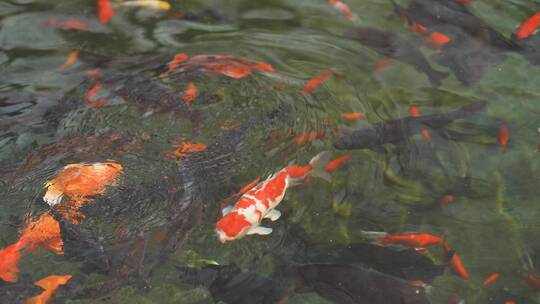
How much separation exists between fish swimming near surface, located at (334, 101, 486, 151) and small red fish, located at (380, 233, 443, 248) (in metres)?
0.72

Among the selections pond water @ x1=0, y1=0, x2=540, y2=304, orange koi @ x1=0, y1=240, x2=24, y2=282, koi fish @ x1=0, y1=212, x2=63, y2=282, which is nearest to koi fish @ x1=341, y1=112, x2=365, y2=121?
pond water @ x1=0, y1=0, x2=540, y2=304

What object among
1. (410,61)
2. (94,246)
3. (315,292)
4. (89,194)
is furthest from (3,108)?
(410,61)

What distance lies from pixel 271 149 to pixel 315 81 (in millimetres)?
761

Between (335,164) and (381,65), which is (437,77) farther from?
(335,164)

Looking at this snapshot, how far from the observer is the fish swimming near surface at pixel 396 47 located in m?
5.09

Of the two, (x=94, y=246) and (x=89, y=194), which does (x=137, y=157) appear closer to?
(x=89, y=194)

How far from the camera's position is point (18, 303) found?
3.70 m

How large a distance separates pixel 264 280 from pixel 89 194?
131cm

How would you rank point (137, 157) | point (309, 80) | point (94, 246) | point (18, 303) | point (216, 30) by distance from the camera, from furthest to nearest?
point (216, 30)
point (309, 80)
point (137, 157)
point (94, 246)
point (18, 303)

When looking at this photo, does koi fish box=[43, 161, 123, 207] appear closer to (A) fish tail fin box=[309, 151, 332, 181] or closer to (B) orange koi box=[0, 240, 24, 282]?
(B) orange koi box=[0, 240, 24, 282]

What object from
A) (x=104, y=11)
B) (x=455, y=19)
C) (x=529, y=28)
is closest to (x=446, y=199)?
(x=455, y=19)

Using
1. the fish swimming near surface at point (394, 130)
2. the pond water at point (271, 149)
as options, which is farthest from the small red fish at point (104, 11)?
the fish swimming near surface at point (394, 130)

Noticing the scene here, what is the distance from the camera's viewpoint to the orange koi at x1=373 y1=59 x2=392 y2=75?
5043mm

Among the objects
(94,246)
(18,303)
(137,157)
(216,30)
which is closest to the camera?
(18,303)
